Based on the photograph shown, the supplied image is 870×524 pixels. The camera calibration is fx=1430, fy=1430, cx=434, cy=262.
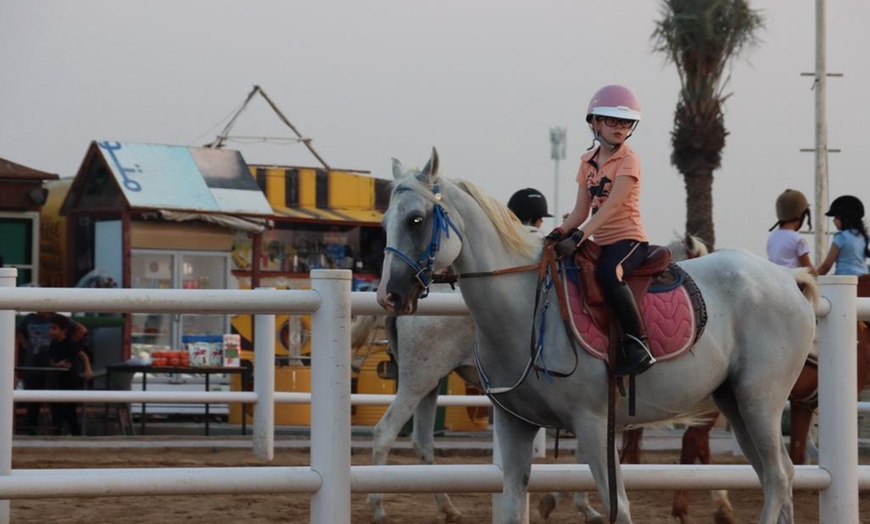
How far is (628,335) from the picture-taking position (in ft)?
18.8

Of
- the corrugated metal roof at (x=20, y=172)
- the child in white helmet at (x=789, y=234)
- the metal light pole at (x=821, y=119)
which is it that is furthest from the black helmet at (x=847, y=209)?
the metal light pole at (x=821, y=119)

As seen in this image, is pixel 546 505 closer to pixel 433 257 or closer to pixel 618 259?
pixel 618 259

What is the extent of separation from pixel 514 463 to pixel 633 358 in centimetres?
68

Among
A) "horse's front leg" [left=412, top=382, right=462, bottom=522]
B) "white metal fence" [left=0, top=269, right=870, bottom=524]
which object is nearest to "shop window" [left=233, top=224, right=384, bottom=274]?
"horse's front leg" [left=412, top=382, right=462, bottom=522]

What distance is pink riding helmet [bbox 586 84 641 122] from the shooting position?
6.04 meters

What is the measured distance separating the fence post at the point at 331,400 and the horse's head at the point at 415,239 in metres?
0.23

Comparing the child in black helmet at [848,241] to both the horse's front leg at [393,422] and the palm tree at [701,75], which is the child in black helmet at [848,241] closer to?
the horse's front leg at [393,422]

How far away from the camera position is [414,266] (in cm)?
541

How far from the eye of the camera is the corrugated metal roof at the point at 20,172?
23.1 meters

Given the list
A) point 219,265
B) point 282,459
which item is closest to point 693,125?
point 219,265

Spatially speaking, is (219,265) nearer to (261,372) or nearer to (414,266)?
(261,372)

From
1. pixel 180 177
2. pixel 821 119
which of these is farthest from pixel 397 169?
pixel 821 119

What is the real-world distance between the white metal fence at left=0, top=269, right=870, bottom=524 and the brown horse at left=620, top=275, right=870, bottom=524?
2.49 m

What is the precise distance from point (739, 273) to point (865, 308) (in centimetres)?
71
